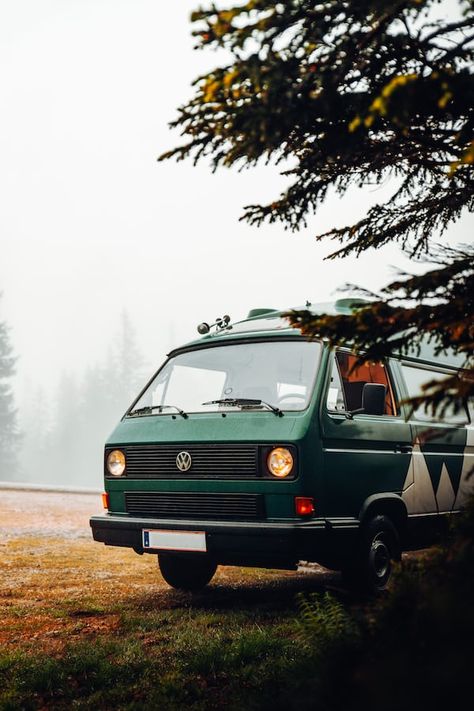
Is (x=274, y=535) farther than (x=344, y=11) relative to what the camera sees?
Yes

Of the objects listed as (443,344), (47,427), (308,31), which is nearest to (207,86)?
(308,31)

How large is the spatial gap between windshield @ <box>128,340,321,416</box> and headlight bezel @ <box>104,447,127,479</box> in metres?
0.43

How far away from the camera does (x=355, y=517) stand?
543 cm

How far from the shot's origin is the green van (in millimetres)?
5125

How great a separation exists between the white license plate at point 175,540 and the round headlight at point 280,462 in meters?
0.73

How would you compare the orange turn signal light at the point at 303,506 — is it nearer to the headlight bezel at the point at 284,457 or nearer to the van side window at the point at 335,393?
the headlight bezel at the point at 284,457

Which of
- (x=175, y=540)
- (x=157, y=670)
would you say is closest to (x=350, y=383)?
(x=175, y=540)


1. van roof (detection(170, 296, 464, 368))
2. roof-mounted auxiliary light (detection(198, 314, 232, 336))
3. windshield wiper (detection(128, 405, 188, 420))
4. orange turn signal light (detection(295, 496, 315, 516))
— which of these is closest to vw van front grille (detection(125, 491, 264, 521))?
orange turn signal light (detection(295, 496, 315, 516))

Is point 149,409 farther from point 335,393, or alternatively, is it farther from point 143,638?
point 143,638

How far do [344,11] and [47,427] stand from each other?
104m

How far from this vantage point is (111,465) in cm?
623

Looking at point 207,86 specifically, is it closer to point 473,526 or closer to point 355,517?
point 473,526

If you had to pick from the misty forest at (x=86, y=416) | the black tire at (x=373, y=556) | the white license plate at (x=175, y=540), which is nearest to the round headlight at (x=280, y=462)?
the white license plate at (x=175, y=540)

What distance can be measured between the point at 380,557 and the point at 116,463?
240 cm
